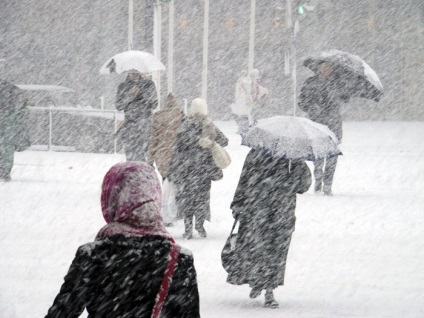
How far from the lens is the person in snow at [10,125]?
55.7 ft

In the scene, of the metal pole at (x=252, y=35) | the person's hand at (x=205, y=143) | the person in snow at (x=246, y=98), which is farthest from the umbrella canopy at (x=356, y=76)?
the metal pole at (x=252, y=35)

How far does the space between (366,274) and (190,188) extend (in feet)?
8.54

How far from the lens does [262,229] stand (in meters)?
8.25

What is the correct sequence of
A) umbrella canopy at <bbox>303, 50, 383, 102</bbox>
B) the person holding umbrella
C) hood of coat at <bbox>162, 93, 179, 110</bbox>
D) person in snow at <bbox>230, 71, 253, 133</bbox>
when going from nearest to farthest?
hood of coat at <bbox>162, 93, 179, 110</bbox> < umbrella canopy at <bbox>303, 50, 383, 102</bbox> < the person holding umbrella < person in snow at <bbox>230, 71, 253, 133</bbox>

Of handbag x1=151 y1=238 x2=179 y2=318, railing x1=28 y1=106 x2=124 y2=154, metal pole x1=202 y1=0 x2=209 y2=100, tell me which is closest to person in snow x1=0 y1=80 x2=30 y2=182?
railing x1=28 y1=106 x2=124 y2=154

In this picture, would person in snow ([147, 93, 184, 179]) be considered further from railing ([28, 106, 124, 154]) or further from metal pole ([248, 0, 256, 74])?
metal pole ([248, 0, 256, 74])

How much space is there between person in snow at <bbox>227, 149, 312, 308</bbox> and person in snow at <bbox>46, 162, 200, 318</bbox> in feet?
14.8

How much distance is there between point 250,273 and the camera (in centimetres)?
826

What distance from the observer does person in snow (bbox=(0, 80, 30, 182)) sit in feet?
55.7

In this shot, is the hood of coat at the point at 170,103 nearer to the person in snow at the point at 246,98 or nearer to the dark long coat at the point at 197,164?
the dark long coat at the point at 197,164

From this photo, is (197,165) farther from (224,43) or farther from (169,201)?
(224,43)

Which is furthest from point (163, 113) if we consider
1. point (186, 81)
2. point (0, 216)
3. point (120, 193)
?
point (186, 81)

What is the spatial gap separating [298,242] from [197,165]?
48.8 inches

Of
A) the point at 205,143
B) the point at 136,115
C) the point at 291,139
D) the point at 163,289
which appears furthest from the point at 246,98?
the point at 163,289
